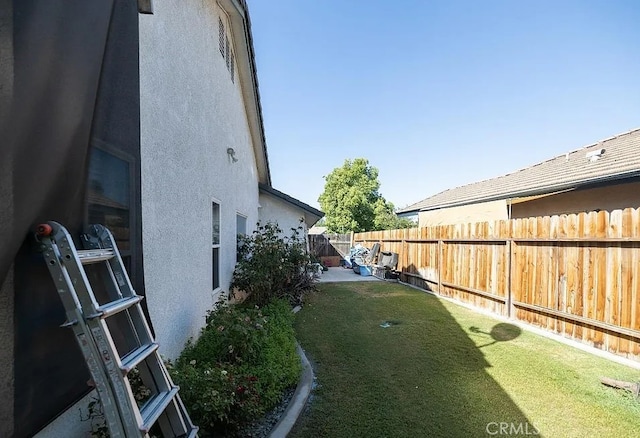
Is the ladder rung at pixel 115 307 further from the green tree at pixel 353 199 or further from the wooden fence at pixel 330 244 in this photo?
the green tree at pixel 353 199

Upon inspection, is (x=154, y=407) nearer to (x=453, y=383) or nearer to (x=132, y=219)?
(x=132, y=219)

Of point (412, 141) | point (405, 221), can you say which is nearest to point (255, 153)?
point (412, 141)

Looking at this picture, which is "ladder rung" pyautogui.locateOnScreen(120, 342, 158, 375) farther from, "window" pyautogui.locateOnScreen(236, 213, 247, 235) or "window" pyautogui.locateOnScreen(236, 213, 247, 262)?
"window" pyautogui.locateOnScreen(236, 213, 247, 235)

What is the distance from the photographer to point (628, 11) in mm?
7559

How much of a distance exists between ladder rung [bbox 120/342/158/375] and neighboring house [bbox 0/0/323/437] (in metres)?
0.31

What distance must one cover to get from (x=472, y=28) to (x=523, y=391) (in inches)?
390

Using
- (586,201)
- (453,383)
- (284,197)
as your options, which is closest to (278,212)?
(284,197)

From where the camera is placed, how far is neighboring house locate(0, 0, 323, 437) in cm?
159

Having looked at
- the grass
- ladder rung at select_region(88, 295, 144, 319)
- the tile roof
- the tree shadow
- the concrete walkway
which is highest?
the tile roof

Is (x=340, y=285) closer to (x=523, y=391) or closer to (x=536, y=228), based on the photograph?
(x=536, y=228)

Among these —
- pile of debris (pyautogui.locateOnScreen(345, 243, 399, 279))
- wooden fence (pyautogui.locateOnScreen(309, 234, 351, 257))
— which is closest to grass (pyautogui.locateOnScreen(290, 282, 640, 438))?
pile of debris (pyautogui.locateOnScreen(345, 243, 399, 279))

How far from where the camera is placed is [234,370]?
3643 millimetres

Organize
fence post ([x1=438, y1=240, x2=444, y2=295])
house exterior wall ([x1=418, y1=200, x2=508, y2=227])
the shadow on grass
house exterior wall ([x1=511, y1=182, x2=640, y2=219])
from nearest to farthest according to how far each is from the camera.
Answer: the shadow on grass
house exterior wall ([x1=511, y1=182, x2=640, y2=219])
fence post ([x1=438, y1=240, x2=444, y2=295])
house exterior wall ([x1=418, y1=200, x2=508, y2=227])

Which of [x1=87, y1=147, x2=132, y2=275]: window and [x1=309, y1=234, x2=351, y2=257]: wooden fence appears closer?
[x1=87, y1=147, x2=132, y2=275]: window
